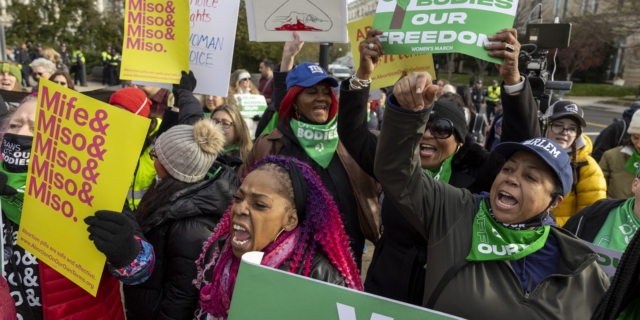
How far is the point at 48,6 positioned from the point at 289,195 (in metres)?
35.1

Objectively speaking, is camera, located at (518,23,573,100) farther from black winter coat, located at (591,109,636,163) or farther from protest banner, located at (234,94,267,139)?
protest banner, located at (234,94,267,139)

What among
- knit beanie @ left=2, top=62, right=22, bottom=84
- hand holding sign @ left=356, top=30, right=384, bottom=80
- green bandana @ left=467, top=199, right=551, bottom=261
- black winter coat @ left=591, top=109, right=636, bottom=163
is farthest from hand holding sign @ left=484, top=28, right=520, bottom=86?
knit beanie @ left=2, top=62, right=22, bottom=84

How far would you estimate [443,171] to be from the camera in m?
2.74

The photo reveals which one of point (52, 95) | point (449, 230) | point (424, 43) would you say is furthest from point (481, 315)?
point (52, 95)

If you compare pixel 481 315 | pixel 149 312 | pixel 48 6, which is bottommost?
pixel 149 312

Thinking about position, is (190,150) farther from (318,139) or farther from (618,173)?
(618,173)

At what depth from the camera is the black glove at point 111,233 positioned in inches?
71.4

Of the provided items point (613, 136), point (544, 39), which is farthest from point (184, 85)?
point (613, 136)

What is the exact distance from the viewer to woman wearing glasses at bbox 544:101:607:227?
346cm

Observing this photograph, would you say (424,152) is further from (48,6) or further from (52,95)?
(48,6)

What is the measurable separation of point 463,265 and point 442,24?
1.01 meters

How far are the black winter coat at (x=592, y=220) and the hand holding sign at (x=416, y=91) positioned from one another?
1395mm

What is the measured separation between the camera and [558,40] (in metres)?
3.64

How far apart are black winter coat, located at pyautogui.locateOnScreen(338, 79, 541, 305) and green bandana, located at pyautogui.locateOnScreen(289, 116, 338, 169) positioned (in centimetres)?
35
